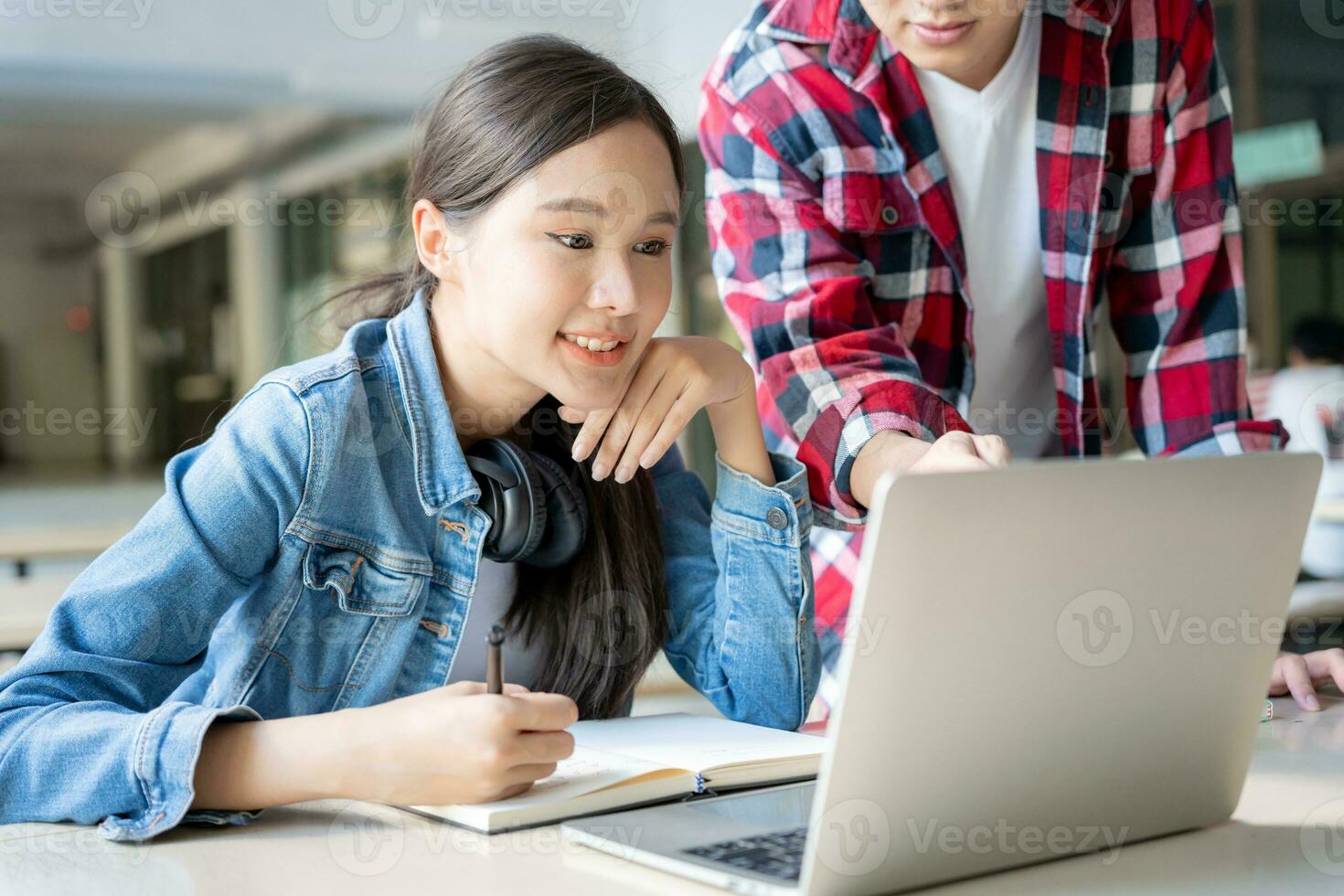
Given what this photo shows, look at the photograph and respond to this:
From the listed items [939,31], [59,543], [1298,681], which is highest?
[939,31]

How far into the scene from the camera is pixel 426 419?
4.01ft

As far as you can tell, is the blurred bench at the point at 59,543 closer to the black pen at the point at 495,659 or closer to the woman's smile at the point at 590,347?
the woman's smile at the point at 590,347

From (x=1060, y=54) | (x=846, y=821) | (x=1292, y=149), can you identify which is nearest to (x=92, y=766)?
(x=846, y=821)

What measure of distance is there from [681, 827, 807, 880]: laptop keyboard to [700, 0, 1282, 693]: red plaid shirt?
0.75 m

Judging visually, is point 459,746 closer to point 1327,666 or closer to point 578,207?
point 578,207

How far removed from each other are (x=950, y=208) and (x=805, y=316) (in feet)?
0.80

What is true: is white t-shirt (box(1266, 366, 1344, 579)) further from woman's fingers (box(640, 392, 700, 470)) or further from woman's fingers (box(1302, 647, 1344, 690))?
woman's fingers (box(640, 392, 700, 470))

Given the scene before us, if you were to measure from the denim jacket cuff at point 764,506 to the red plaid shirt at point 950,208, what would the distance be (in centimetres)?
15

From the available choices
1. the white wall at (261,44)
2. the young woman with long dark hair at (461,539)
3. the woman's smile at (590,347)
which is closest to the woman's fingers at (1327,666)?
the young woman with long dark hair at (461,539)

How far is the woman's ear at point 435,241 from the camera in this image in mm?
1289

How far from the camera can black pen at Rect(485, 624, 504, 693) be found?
32.7 inches

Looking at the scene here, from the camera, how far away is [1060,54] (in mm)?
1584

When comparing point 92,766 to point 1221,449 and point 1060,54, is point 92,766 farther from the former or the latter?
point 1060,54

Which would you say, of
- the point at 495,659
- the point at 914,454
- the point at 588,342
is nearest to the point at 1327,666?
the point at 914,454
